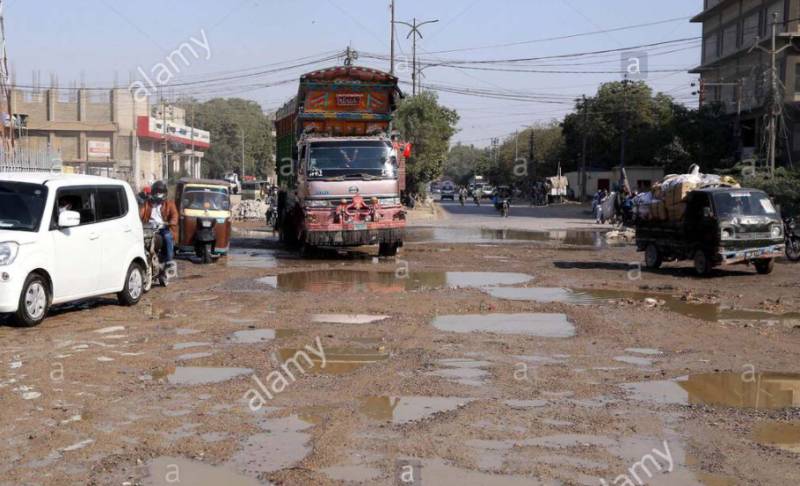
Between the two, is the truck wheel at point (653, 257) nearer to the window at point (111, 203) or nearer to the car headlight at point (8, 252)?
the window at point (111, 203)

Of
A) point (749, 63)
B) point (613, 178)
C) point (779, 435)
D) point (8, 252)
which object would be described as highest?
point (749, 63)

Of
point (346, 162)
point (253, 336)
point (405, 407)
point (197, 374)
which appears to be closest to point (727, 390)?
point (405, 407)

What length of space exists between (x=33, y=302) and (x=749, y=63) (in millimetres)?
53746

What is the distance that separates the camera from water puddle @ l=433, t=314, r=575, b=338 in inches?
446

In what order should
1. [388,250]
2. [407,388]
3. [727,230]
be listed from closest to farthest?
1. [407,388]
2. [727,230]
3. [388,250]

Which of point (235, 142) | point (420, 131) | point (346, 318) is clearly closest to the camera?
point (346, 318)

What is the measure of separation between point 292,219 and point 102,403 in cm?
1712

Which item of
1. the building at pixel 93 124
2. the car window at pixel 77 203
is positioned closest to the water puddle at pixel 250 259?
the car window at pixel 77 203

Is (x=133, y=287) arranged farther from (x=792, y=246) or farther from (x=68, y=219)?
(x=792, y=246)

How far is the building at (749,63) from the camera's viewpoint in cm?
4928

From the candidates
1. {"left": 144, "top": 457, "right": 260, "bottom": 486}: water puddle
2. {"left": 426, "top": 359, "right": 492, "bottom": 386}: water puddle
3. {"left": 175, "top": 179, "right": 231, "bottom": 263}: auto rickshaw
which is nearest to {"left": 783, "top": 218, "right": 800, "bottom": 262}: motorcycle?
{"left": 175, "top": 179, "right": 231, "bottom": 263}: auto rickshaw

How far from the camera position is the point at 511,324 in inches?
469

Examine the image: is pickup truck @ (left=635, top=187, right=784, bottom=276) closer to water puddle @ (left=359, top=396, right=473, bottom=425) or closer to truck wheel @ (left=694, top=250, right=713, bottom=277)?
truck wheel @ (left=694, top=250, right=713, bottom=277)

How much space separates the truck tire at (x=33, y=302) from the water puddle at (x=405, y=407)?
516cm
